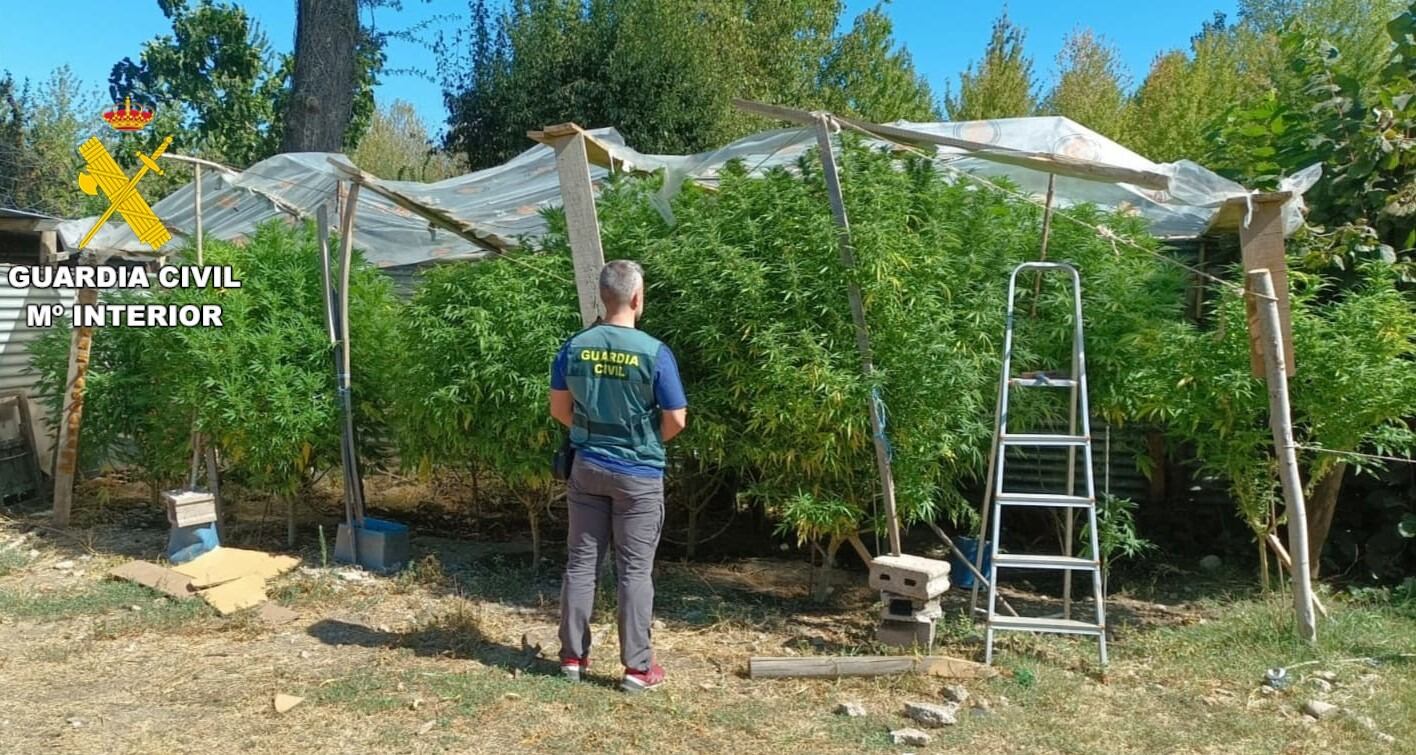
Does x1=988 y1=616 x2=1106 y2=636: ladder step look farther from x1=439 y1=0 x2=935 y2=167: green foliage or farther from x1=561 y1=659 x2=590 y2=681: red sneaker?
x1=439 y1=0 x2=935 y2=167: green foliage

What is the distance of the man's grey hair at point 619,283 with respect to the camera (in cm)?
445

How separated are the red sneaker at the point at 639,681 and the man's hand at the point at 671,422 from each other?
997 mm

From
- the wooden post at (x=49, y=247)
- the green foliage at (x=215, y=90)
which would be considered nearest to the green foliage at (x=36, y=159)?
the green foliage at (x=215, y=90)

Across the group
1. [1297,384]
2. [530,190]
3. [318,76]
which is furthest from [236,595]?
[318,76]

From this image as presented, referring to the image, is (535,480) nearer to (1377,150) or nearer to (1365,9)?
(1377,150)

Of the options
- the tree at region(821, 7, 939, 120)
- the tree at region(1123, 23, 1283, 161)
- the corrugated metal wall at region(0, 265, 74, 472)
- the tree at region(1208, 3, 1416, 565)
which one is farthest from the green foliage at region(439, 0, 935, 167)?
the tree at region(1208, 3, 1416, 565)

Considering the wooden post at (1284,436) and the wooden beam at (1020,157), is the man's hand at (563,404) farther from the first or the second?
the wooden post at (1284,436)

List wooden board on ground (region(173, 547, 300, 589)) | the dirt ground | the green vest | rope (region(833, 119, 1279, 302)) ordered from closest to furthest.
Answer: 1. the dirt ground
2. the green vest
3. rope (region(833, 119, 1279, 302))
4. wooden board on ground (region(173, 547, 300, 589))

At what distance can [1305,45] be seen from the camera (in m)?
6.45

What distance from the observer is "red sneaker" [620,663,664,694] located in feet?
14.6

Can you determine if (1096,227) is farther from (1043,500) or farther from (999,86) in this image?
(999,86)

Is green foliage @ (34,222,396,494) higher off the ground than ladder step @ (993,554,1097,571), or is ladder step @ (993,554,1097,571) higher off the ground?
green foliage @ (34,222,396,494)

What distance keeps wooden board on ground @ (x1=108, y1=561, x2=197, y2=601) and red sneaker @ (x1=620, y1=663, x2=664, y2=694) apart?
2.83 meters

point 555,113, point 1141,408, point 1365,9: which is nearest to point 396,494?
point 1141,408
